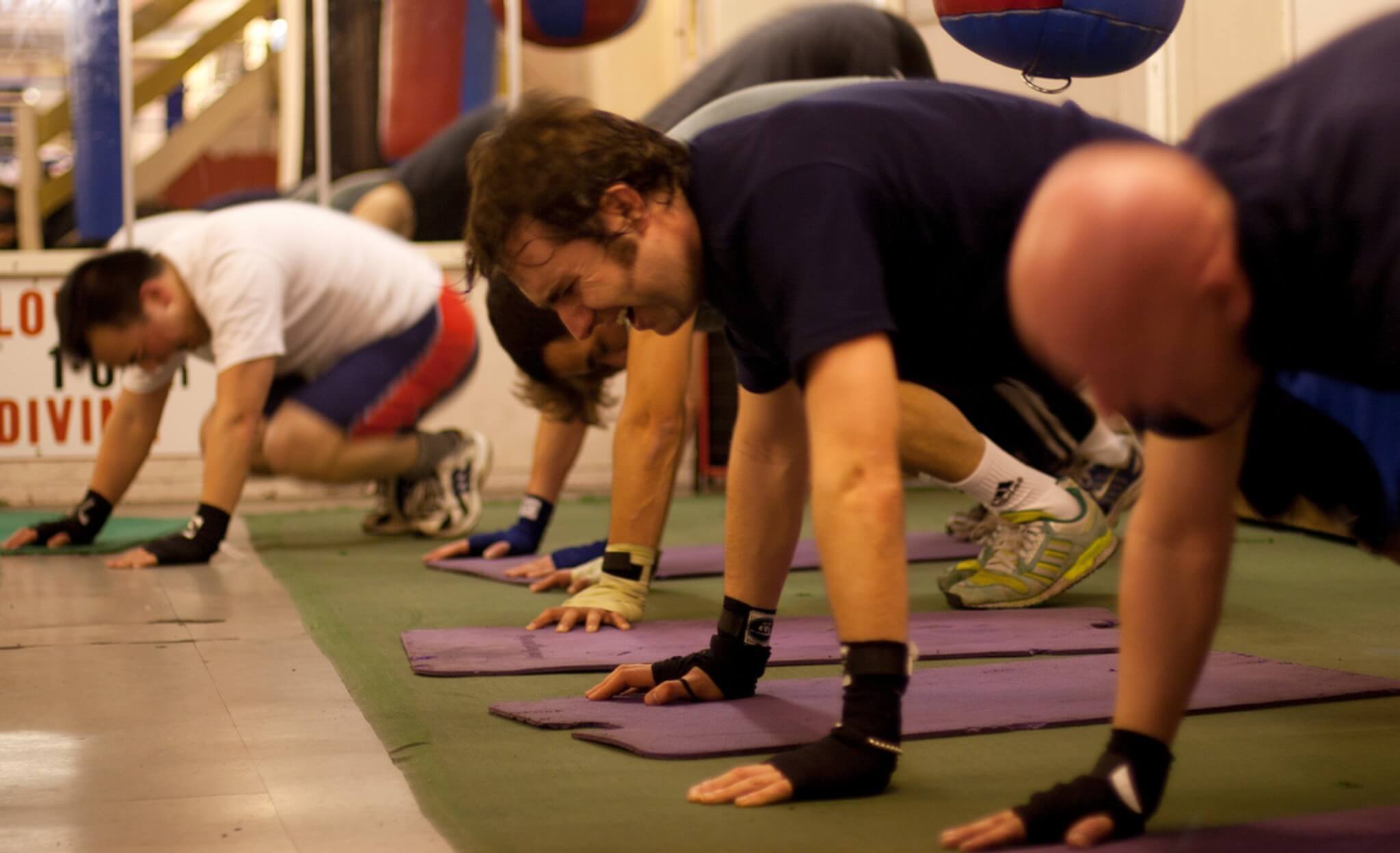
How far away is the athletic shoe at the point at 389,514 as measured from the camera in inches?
189

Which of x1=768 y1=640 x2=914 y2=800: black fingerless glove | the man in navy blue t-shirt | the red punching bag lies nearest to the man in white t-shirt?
the man in navy blue t-shirt

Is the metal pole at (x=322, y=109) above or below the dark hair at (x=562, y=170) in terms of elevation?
below

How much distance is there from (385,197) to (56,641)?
398 cm

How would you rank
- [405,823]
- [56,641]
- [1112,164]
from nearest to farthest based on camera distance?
[1112,164]
[405,823]
[56,641]

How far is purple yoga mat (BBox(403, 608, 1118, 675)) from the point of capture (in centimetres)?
264

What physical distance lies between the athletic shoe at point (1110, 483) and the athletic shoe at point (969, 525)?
0.38 meters

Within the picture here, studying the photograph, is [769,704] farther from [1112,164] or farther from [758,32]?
[758,32]

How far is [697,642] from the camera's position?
2785 millimetres

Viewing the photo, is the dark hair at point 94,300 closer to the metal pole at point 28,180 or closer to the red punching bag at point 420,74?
the metal pole at point 28,180

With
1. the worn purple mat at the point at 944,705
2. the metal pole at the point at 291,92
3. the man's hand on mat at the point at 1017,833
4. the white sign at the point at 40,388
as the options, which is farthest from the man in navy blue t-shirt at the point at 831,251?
the metal pole at the point at 291,92

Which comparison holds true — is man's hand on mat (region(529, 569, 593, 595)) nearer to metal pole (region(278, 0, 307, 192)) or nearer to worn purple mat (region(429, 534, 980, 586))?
worn purple mat (region(429, 534, 980, 586))

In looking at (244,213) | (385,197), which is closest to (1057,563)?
(244,213)

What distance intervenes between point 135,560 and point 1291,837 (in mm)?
3154

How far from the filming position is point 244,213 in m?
4.22
